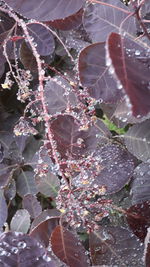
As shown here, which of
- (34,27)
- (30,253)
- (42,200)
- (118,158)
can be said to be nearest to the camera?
(30,253)

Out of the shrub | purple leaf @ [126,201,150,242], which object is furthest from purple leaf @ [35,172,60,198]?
purple leaf @ [126,201,150,242]

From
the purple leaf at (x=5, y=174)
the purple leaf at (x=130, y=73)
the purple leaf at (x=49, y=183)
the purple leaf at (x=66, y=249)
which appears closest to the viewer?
the purple leaf at (x=130, y=73)

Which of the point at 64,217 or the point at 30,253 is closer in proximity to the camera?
the point at 30,253

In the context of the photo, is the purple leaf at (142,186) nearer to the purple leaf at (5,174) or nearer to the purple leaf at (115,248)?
the purple leaf at (115,248)

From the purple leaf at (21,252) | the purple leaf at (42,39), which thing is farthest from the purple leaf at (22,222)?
the purple leaf at (42,39)

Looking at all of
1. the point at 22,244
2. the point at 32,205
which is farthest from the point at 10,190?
the point at 22,244

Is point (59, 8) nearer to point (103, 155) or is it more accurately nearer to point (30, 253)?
point (103, 155)

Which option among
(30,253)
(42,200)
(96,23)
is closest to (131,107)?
(30,253)
